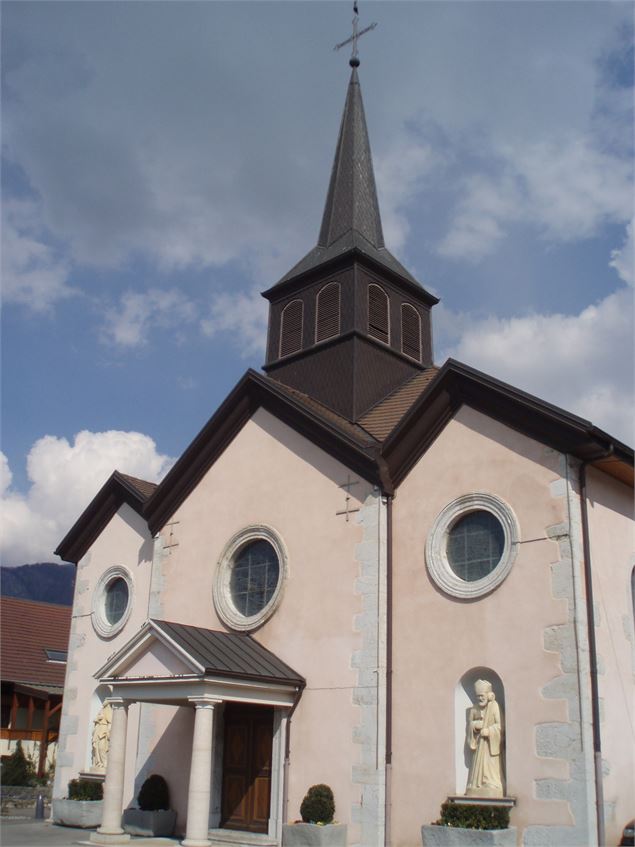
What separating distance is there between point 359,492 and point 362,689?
3497 millimetres

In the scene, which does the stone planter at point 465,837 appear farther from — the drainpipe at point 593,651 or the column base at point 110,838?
the column base at point 110,838

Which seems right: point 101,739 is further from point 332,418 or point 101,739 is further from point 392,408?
point 392,408

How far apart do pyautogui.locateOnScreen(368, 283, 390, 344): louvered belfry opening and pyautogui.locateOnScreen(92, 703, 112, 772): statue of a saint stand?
33.8 feet

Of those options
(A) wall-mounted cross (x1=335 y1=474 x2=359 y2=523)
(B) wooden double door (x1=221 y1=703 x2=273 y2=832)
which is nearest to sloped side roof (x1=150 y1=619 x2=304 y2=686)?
(B) wooden double door (x1=221 y1=703 x2=273 y2=832)

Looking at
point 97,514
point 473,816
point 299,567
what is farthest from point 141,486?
point 473,816

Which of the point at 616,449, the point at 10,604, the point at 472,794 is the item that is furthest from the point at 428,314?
the point at 10,604

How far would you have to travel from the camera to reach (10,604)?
104ft

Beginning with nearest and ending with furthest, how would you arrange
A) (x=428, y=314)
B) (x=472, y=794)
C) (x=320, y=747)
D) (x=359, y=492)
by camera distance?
(x=472, y=794) < (x=320, y=747) < (x=359, y=492) < (x=428, y=314)

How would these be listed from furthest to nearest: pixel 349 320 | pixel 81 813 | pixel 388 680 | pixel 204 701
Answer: pixel 349 320, pixel 81 813, pixel 388 680, pixel 204 701

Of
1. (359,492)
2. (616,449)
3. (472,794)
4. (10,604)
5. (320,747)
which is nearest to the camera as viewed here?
(472,794)

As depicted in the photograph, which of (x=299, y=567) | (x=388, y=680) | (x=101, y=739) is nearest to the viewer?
(x=388, y=680)

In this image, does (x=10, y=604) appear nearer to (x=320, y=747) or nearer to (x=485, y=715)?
(x=320, y=747)

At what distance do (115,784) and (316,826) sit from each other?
12.9 ft

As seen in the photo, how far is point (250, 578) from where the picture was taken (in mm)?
17375
